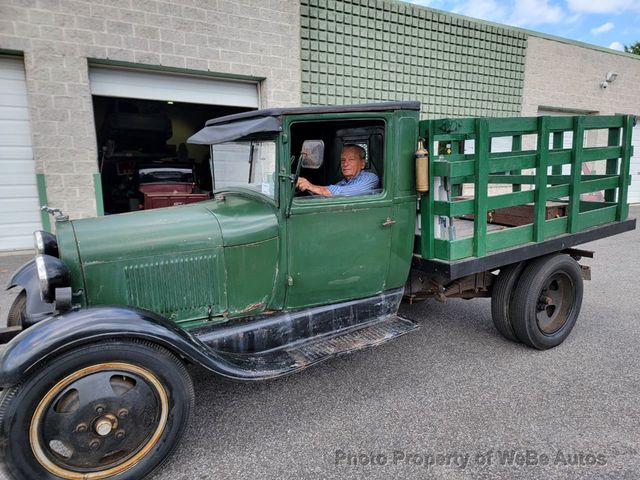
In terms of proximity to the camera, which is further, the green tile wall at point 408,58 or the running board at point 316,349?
the green tile wall at point 408,58

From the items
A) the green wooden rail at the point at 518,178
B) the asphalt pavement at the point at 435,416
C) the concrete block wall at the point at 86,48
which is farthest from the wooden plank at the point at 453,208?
the concrete block wall at the point at 86,48

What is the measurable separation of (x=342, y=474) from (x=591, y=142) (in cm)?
1416

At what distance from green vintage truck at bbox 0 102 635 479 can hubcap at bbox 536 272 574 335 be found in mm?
13

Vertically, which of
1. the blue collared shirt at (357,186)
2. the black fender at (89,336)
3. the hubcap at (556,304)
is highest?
the blue collared shirt at (357,186)

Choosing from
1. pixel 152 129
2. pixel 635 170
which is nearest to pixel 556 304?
pixel 152 129

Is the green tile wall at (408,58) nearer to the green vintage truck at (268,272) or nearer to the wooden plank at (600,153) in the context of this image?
the green vintage truck at (268,272)

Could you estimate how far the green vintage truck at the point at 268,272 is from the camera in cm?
206

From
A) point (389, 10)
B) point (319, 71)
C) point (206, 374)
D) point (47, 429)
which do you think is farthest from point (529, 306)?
point (389, 10)

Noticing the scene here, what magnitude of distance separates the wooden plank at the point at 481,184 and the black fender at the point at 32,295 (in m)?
2.86

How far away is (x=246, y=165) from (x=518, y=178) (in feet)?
8.05

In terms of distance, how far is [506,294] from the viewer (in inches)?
143

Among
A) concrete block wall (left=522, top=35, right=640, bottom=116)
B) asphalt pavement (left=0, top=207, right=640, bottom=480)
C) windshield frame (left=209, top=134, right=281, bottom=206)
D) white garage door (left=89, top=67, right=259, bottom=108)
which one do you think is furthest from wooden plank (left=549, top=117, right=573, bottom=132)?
concrete block wall (left=522, top=35, right=640, bottom=116)

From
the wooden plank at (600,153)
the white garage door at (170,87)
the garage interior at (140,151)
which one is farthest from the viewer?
the garage interior at (140,151)

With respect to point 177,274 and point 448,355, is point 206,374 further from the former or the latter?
point 448,355
